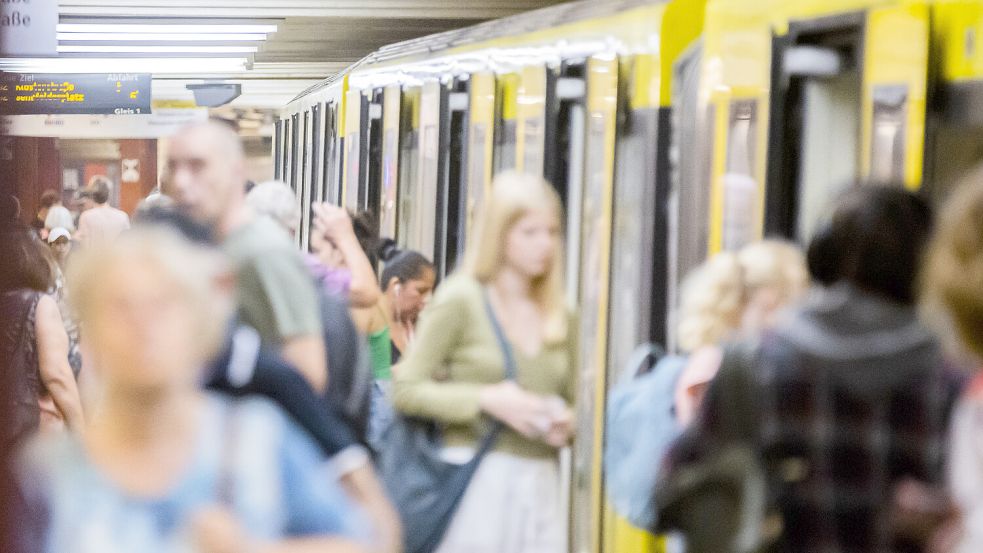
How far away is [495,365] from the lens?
3.92 m

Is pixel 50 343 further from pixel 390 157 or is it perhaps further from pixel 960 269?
pixel 960 269

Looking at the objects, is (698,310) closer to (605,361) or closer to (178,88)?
(605,361)

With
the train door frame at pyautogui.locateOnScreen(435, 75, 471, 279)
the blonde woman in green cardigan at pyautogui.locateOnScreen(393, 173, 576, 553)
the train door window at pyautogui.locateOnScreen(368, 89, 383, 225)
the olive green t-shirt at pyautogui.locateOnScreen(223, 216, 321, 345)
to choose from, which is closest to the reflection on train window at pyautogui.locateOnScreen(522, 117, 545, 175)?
the train door frame at pyautogui.locateOnScreen(435, 75, 471, 279)

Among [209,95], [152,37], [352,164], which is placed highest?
[152,37]

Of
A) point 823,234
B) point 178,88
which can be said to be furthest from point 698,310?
point 178,88

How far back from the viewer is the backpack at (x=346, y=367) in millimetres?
3762

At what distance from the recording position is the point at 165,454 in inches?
118

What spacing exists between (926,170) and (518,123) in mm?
1661

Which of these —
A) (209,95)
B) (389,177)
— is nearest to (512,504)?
(209,95)

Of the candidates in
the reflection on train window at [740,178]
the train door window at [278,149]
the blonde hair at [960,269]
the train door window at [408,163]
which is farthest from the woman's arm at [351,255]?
the blonde hair at [960,269]

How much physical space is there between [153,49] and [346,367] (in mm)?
3449

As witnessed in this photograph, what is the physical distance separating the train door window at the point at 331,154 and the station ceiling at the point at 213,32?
0.63ft

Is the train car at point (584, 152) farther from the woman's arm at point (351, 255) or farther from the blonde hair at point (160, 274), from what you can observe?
the blonde hair at point (160, 274)

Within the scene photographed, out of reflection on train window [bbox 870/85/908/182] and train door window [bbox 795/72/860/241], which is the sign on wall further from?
reflection on train window [bbox 870/85/908/182]
